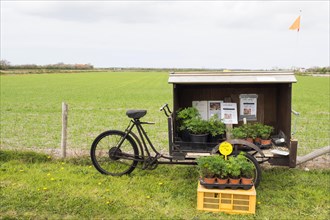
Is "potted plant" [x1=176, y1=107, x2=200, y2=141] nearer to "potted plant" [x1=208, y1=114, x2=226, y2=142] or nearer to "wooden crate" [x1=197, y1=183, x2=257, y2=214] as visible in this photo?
"potted plant" [x1=208, y1=114, x2=226, y2=142]

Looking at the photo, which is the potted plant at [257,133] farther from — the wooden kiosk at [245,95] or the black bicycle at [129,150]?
the black bicycle at [129,150]

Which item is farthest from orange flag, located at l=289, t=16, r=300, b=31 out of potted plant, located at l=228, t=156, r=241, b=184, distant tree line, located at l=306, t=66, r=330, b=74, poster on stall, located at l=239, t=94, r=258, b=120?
distant tree line, located at l=306, t=66, r=330, b=74

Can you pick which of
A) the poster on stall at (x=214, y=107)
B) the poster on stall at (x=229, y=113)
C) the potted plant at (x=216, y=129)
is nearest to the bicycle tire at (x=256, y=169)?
the potted plant at (x=216, y=129)

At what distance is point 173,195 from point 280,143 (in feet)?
6.87

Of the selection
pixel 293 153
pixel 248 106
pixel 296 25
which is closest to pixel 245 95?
pixel 248 106

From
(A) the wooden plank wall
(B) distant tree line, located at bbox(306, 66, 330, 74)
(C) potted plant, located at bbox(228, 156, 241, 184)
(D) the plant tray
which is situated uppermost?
(B) distant tree line, located at bbox(306, 66, 330, 74)

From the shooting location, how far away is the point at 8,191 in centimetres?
526

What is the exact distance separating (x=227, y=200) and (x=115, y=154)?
2.16 meters

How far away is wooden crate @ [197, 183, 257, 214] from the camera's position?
4605 millimetres

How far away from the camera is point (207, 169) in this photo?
4867 millimetres

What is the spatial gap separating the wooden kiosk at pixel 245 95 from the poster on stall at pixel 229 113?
0.71 feet

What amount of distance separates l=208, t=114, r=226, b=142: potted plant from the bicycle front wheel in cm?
132

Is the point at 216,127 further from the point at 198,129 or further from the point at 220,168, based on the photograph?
the point at 220,168

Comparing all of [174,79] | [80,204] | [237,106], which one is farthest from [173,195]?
[237,106]
